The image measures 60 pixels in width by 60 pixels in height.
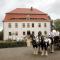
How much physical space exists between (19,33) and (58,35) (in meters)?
81.6

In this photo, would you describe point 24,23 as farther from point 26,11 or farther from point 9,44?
point 9,44

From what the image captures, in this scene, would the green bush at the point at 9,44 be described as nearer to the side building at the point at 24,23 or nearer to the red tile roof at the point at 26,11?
the side building at the point at 24,23

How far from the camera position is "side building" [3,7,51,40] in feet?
364

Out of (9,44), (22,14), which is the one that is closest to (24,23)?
(22,14)

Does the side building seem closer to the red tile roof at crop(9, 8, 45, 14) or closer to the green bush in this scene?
the red tile roof at crop(9, 8, 45, 14)

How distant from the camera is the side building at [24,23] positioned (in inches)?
4368

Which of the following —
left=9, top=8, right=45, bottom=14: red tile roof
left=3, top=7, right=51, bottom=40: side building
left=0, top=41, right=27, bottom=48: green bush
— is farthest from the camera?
left=9, top=8, right=45, bottom=14: red tile roof

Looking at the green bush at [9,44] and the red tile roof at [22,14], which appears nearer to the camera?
the green bush at [9,44]

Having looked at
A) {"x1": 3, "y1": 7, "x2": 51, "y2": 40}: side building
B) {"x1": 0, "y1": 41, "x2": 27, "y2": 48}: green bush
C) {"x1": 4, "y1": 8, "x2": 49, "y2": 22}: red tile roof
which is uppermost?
{"x1": 4, "y1": 8, "x2": 49, "y2": 22}: red tile roof

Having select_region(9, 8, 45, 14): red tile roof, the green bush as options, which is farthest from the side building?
the green bush

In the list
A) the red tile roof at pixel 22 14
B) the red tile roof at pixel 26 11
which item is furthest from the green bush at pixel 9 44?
the red tile roof at pixel 26 11

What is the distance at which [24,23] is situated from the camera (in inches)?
4412

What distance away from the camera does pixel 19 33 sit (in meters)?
111

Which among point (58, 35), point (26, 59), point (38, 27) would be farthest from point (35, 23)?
point (26, 59)
